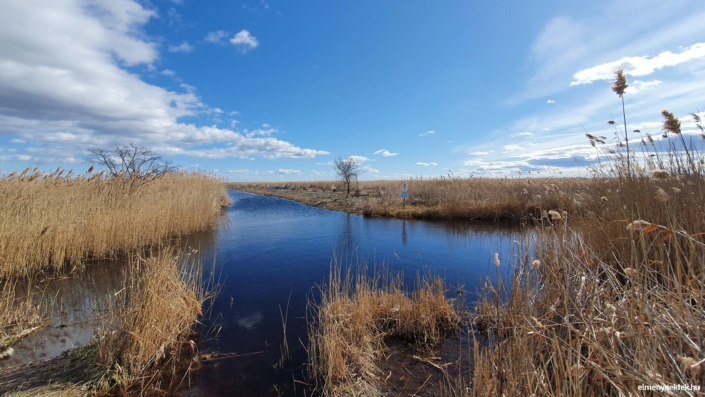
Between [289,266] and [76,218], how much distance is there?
5.49m

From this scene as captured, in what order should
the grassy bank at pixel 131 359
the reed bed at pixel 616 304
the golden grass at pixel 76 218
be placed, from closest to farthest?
the reed bed at pixel 616 304 → the grassy bank at pixel 131 359 → the golden grass at pixel 76 218

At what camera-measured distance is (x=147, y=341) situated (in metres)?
3.46

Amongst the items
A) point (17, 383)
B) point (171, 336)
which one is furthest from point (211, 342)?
point (17, 383)

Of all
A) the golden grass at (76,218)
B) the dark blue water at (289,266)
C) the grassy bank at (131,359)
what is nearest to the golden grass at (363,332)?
the dark blue water at (289,266)

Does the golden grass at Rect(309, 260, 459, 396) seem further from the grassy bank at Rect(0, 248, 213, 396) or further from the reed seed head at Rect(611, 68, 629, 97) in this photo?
the reed seed head at Rect(611, 68, 629, 97)

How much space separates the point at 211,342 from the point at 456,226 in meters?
11.6

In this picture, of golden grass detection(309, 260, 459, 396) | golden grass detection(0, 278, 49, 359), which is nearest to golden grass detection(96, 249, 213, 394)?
golden grass detection(0, 278, 49, 359)

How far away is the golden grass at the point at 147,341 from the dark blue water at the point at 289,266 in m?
0.37

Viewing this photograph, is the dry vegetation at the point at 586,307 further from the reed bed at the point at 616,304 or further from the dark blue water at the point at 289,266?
the dark blue water at the point at 289,266

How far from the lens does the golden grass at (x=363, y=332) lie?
133 inches

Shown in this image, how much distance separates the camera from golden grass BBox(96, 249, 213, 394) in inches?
128

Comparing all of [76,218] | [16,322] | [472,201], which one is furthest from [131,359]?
[472,201]

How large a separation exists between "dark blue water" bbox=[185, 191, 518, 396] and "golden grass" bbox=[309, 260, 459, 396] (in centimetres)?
39

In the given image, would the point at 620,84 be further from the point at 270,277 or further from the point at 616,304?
the point at 270,277
